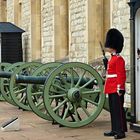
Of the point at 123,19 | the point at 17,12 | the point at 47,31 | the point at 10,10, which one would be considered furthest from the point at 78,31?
the point at 10,10

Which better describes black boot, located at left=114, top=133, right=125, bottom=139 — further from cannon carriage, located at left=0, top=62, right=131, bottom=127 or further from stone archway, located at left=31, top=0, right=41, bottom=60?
stone archway, located at left=31, top=0, right=41, bottom=60

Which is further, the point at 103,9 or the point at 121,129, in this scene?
the point at 103,9

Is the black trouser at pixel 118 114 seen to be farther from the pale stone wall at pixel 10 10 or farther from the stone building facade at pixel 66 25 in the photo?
the pale stone wall at pixel 10 10

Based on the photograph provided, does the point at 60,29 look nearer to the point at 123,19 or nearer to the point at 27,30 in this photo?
the point at 27,30

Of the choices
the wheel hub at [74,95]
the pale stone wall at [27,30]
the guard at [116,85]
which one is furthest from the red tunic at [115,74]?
the pale stone wall at [27,30]

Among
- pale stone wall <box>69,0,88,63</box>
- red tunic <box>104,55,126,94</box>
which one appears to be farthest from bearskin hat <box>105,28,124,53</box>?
pale stone wall <box>69,0,88,63</box>

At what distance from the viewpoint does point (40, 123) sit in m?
9.10

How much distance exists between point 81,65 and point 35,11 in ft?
38.7

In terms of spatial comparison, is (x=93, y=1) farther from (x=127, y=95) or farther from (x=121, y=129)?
(x=121, y=129)

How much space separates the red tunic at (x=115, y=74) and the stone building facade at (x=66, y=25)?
3.55 metres

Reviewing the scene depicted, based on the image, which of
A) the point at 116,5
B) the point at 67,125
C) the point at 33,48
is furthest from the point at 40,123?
the point at 33,48

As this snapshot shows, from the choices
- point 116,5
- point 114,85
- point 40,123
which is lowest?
point 40,123

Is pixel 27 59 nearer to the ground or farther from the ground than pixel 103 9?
nearer to the ground

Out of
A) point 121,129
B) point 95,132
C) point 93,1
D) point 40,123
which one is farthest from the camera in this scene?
point 93,1
